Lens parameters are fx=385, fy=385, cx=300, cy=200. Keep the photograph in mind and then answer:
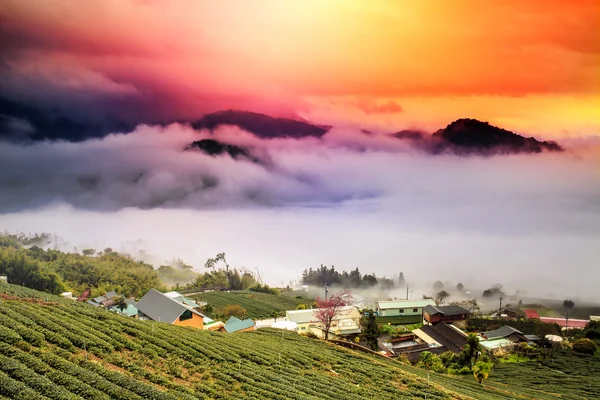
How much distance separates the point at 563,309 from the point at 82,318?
12818cm

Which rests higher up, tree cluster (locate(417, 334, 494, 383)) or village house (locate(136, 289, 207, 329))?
village house (locate(136, 289, 207, 329))

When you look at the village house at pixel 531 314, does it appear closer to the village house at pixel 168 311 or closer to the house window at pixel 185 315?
the village house at pixel 168 311

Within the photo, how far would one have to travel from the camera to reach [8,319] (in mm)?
17266

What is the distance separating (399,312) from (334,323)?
2805 centimetres

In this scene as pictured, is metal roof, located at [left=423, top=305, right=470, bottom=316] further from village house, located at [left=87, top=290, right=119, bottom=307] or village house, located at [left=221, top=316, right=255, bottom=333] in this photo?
village house, located at [left=87, top=290, right=119, bottom=307]

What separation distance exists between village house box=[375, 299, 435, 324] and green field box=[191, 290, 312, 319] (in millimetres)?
21525

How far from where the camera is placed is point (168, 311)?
176 feet

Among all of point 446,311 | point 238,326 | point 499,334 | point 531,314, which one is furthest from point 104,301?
point 531,314

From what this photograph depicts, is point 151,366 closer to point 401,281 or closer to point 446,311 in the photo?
point 446,311

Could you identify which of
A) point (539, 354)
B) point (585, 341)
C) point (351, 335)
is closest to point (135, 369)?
point (351, 335)

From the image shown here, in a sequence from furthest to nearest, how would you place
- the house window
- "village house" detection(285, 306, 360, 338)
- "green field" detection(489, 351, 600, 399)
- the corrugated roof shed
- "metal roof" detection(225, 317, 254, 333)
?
"village house" detection(285, 306, 360, 338) → the corrugated roof shed → the house window → "metal roof" detection(225, 317, 254, 333) → "green field" detection(489, 351, 600, 399)

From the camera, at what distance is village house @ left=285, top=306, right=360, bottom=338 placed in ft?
204

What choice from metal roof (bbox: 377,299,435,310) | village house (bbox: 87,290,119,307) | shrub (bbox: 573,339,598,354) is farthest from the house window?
shrub (bbox: 573,339,598,354)

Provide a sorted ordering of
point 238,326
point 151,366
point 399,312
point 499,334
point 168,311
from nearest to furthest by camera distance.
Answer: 1. point 151,366
2. point 238,326
3. point 168,311
4. point 499,334
5. point 399,312
